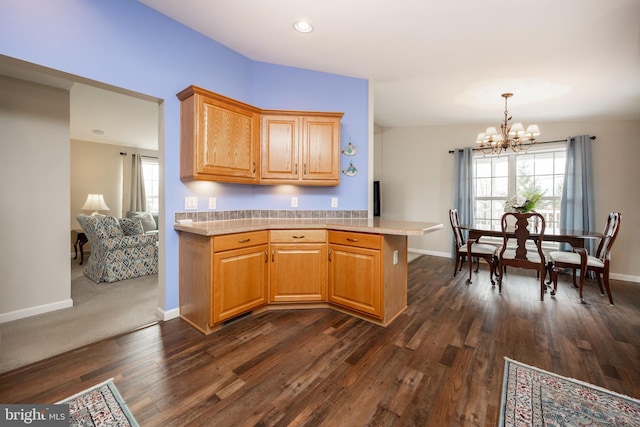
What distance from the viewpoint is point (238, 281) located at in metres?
2.40

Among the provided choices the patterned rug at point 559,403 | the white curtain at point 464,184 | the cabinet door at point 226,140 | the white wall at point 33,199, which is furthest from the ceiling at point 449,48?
the patterned rug at point 559,403

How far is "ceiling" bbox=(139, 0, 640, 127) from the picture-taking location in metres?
2.13

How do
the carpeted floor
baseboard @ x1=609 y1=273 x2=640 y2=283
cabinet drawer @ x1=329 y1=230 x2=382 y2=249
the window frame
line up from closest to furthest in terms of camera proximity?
1. the carpeted floor
2. cabinet drawer @ x1=329 y1=230 x2=382 y2=249
3. baseboard @ x1=609 y1=273 x2=640 y2=283
4. the window frame

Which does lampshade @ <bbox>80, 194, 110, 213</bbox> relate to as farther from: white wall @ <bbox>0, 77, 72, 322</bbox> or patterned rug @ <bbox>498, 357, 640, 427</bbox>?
patterned rug @ <bbox>498, 357, 640, 427</bbox>

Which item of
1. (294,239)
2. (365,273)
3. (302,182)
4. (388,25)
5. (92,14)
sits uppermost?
(388,25)

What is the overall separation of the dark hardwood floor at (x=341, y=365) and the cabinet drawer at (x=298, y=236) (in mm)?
725

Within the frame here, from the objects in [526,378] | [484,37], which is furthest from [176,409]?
[484,37]

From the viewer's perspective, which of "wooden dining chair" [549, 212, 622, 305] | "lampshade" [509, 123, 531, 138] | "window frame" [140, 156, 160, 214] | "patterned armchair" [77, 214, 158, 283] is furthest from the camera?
"window frame" [140, 156, 160, 214]

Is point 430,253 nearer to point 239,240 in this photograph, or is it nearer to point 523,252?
point 523,252

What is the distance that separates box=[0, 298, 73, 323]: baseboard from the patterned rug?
12.6 ft

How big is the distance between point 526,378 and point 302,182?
7.88ft

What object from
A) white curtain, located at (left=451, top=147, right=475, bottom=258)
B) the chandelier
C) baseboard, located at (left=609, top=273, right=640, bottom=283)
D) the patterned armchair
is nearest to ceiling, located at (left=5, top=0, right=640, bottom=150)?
the chandelier

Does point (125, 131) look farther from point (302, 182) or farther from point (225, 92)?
point (302, 182)

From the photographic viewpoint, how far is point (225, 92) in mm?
2941
